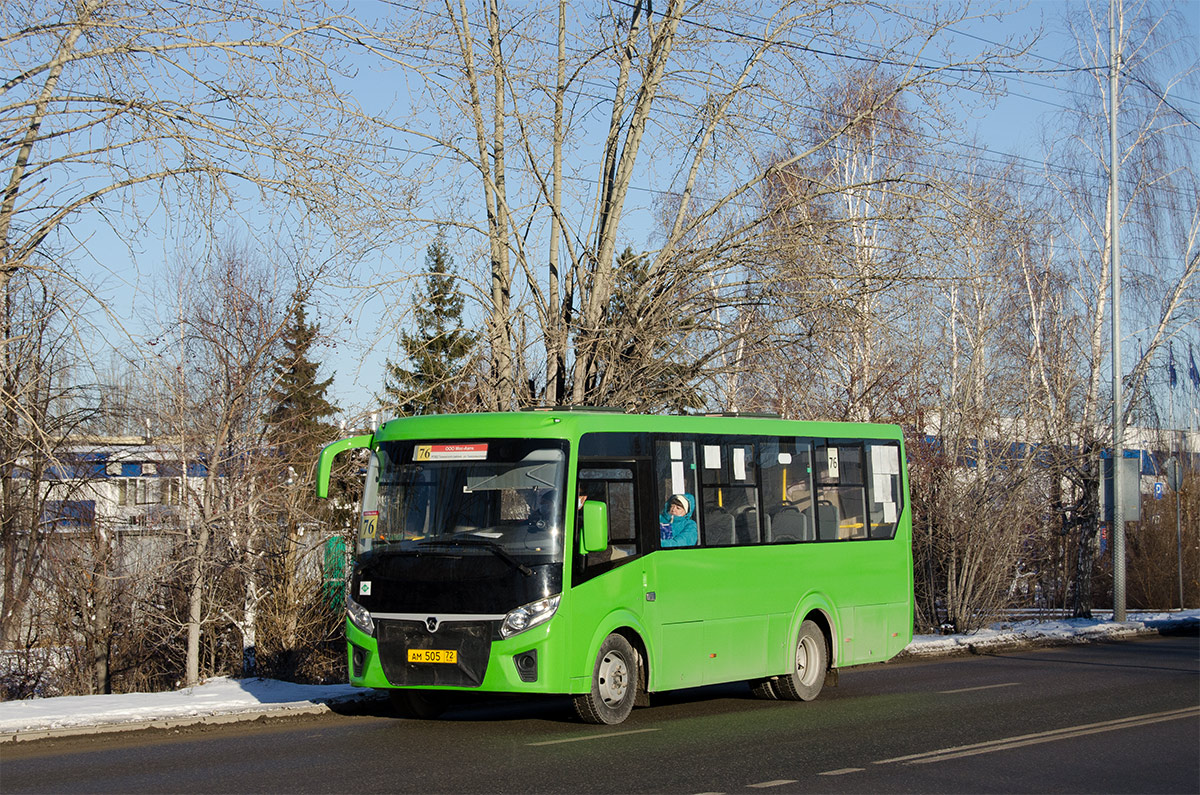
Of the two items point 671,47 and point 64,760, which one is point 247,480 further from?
point 671,47

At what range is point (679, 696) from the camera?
607 inches

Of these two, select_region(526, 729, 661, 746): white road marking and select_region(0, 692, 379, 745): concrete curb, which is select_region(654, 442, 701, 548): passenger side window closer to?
select_region(526, 729, 661, 746): white road marking

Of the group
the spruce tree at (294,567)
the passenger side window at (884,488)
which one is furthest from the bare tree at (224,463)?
the passenger side window at (884,488)

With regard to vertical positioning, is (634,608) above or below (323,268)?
below

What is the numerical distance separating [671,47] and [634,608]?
9.39m

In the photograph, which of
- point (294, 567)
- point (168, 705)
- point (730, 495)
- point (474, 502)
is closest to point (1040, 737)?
point (730, 495)

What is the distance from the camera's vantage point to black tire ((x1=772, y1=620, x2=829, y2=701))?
1480 centimetres

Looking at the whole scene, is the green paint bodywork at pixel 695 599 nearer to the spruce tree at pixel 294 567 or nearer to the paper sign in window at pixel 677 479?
the paper sign in window at pixel 677 479

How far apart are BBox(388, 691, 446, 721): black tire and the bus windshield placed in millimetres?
1527

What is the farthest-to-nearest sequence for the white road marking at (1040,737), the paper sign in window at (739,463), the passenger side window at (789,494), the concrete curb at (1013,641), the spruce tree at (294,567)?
1. the concrete curb at (1013,641)
2. the spruce tree at (294,567)
3. the passenger side window at (789,494)
4. the paper sign in window at (739,463)
5. the white road marking at (1040,737)

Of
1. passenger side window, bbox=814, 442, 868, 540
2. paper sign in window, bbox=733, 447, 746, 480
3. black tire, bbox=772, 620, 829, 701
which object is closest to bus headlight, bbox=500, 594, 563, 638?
paper sign in window, bbox=733, 447, 746, 480

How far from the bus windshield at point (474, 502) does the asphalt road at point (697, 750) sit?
1.68 metres

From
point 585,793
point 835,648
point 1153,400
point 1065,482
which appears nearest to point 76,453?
point 835,648

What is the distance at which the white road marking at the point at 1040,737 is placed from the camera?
1050 centimetres
